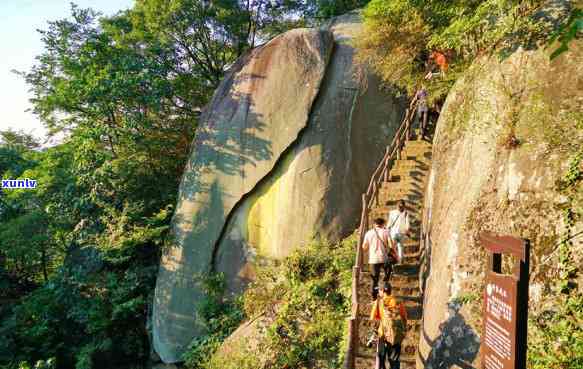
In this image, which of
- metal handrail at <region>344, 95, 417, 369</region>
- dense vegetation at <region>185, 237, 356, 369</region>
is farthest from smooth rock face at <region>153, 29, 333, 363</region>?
metal handrail at <region>344, 95, 417, 369</region>

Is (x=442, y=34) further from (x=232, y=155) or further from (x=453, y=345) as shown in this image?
(x=232, y=155)

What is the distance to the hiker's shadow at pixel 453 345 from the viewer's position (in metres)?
5.39

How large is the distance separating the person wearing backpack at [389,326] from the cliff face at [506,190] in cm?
61

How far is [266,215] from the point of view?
41.7 feet

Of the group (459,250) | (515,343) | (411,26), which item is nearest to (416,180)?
(411,26)

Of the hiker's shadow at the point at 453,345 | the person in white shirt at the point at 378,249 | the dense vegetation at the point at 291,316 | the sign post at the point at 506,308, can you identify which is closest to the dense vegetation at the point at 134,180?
the dense vegetation at the point at 291,316

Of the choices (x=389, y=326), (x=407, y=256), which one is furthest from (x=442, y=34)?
(x=389, y=326)

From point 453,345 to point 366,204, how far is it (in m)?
4.21

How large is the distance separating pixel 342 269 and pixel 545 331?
5470mm

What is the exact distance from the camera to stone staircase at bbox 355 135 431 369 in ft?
23.5

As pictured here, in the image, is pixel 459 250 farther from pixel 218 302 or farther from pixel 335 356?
pixel 218 302

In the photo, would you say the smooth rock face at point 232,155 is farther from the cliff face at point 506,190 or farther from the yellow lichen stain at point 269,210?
the cliff face at point 506,190

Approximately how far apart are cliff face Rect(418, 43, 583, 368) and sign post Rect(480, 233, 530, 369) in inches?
64.5

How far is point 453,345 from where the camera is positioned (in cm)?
563
